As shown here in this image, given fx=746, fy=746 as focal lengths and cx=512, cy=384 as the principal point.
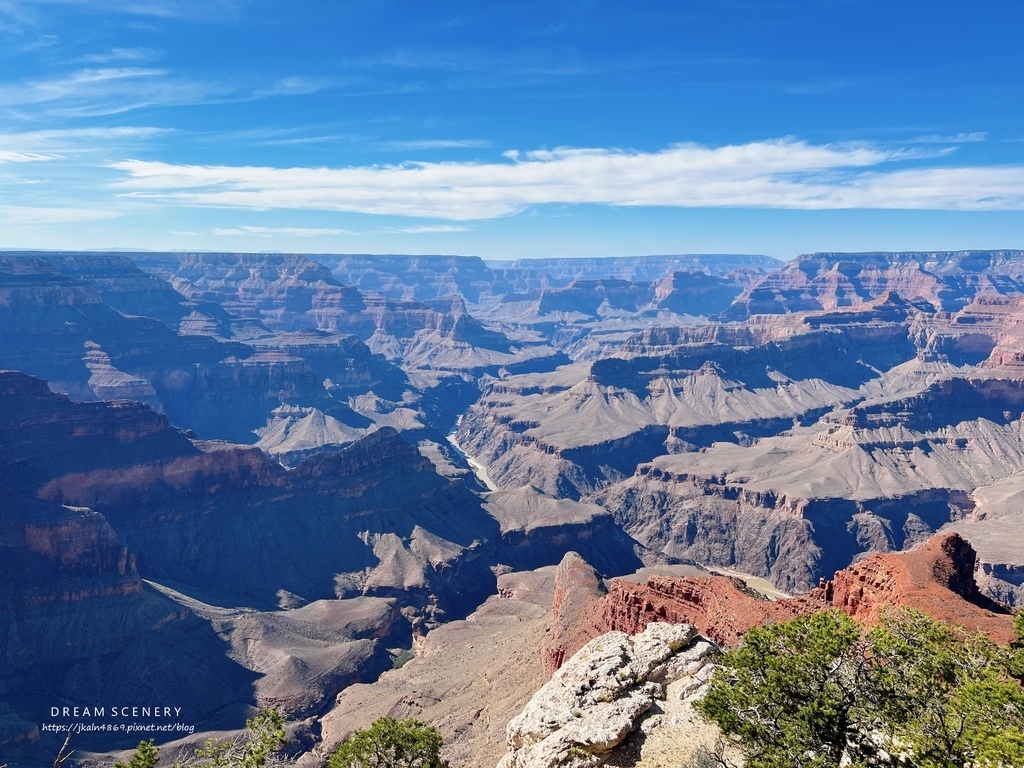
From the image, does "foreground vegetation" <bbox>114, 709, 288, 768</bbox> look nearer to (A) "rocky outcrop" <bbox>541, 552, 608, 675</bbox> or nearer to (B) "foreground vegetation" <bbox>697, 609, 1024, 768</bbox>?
(B) "foreground vegetation" <bbox>697, 609, 1024, 768</bbox>

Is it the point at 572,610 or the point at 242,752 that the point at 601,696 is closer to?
the point at 242,752

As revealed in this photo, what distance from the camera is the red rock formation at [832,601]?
1825 inches

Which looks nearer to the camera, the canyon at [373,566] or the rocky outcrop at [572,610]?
the rocky outcrop at [572,610]

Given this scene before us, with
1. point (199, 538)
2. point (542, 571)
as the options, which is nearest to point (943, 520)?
point (542, 571)

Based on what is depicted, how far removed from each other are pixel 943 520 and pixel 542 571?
10484 centimetres

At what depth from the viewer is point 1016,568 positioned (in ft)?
454

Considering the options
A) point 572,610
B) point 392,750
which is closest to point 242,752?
point 392,750

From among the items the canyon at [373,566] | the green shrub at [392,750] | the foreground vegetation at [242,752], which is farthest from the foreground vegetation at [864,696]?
the foreground vegetation at [242,752]

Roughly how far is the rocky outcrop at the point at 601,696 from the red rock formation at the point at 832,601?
19.8 feet

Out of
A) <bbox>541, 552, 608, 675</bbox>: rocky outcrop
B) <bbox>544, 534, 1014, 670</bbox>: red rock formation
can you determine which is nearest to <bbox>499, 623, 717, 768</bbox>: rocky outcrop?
<bbox>544, 534, 1014, 670</bbox>: red rock formation

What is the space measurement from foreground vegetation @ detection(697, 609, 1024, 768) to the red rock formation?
14.7m

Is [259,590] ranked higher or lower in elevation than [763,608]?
lower

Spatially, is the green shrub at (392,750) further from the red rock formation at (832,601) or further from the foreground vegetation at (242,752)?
the red rock formation at (832,601)

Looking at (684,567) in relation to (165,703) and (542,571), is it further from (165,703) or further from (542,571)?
(165,703)
